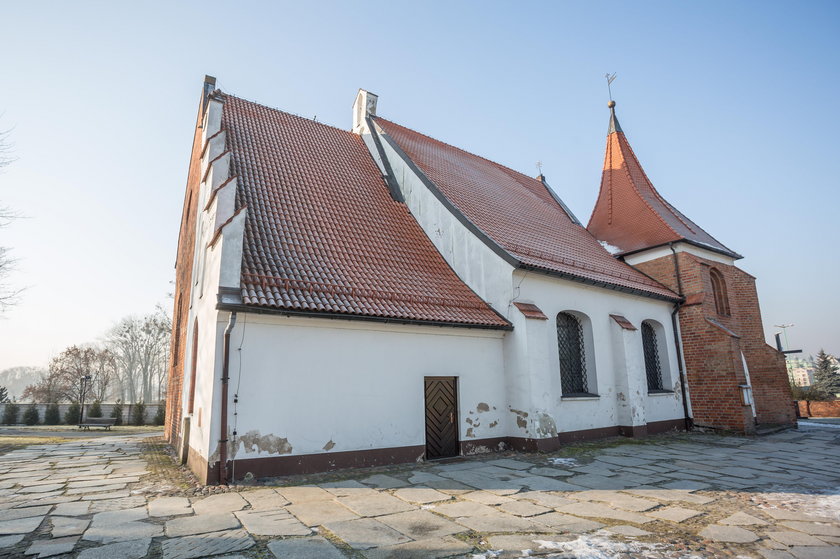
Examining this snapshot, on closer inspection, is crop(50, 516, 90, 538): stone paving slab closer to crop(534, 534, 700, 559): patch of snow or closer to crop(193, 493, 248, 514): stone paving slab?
crop(193, 493, 248, 514): stone paving slab

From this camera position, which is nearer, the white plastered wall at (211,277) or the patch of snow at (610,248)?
the white plastered wall at (211,277)

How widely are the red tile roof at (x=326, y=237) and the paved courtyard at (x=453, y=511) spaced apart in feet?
9.88

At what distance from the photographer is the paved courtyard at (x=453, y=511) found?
4.15 metres

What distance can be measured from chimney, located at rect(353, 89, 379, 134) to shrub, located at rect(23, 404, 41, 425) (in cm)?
2822

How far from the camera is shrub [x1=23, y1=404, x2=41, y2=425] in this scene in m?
28.1

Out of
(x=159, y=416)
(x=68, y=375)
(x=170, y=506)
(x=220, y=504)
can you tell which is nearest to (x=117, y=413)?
(x=159, y=416)

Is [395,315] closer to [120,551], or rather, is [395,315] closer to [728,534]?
[120,551]

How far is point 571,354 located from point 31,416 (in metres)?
33.1

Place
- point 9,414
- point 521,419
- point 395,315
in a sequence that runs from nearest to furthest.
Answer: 1. point 395,315
2. point 521,419
3. point 9,414

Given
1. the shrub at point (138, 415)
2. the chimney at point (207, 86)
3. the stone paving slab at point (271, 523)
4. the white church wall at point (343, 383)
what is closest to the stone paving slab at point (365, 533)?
the stone paving slab at point (271, 523)

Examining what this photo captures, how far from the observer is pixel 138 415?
28.2 m

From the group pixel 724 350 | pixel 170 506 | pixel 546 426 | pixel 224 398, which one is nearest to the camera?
pixel 170 506

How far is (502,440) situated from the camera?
9.96 m

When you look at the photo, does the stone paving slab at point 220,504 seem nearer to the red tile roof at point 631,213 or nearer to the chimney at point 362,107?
the chimney at point 362,107
